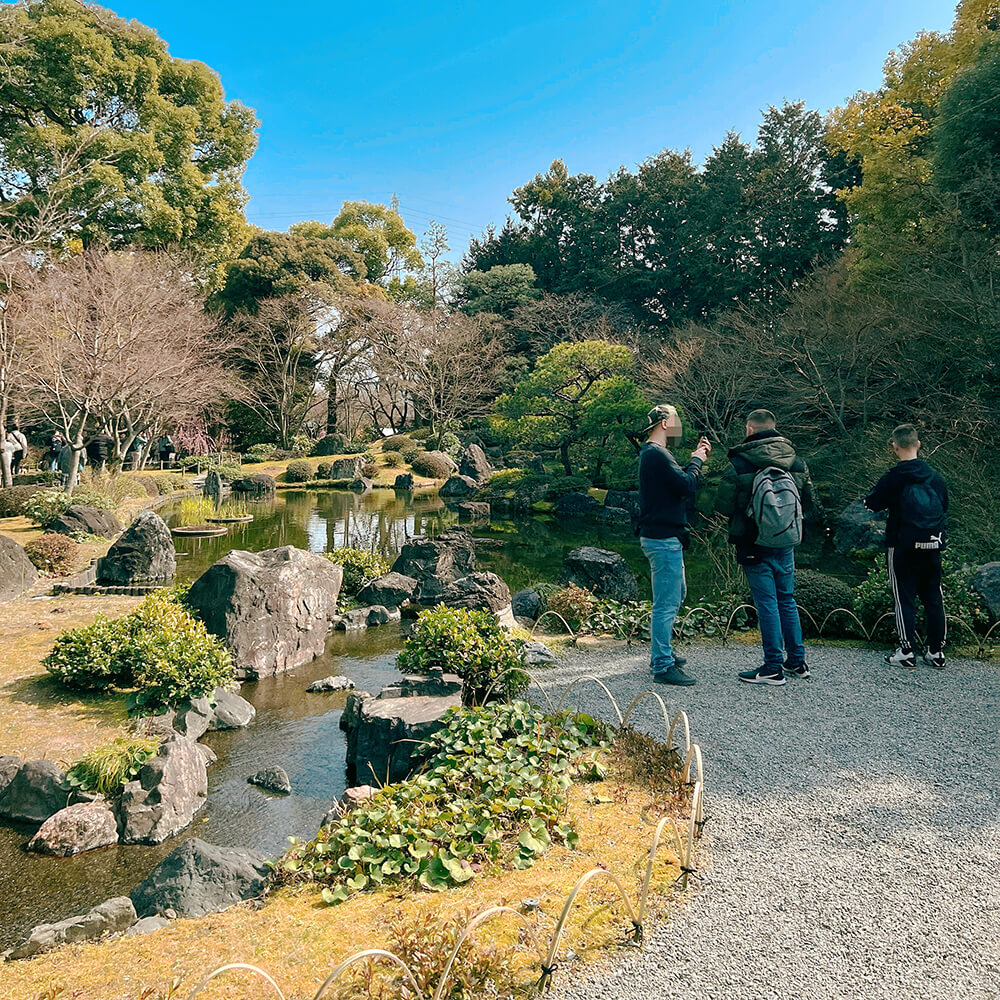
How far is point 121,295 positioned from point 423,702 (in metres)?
16.2

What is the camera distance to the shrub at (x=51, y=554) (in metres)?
11.3

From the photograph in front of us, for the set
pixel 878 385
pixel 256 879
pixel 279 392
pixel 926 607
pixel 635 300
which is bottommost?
pixel 256 879

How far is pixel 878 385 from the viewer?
18.2m

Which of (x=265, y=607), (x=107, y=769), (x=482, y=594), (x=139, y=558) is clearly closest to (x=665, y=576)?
(x=482, y=594)

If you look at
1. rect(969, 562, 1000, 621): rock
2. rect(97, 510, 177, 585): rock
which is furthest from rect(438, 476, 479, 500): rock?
rect(969, 562, 1000, 621): rock

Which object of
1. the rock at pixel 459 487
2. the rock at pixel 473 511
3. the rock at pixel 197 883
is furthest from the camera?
the rock at pixel 459 487

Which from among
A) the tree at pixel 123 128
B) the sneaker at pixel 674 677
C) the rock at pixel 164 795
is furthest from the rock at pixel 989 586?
the tree at pixel 123 128

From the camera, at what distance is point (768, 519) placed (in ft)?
17.9

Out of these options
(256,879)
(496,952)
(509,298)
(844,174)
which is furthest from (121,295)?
(844,174)

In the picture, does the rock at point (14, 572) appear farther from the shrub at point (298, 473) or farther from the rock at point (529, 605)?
the shrub at point (298, 473)

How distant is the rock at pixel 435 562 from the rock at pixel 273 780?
5.55 meters

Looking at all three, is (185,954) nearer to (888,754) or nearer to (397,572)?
(888,754)

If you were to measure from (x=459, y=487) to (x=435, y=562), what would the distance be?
14582 mm

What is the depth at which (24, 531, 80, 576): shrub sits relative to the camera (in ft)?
37.1
